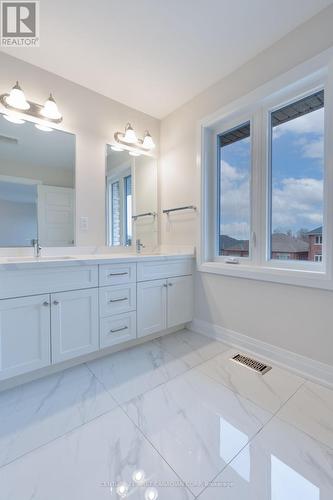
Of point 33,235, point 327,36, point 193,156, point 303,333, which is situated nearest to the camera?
point 327,36

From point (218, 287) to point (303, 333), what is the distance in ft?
2.50

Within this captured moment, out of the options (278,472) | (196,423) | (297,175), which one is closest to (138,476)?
(196,423)

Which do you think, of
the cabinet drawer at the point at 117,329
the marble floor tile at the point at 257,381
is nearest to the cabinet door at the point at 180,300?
the cabinet drawer at the point at 117,329

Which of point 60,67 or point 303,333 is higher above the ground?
point 60,67

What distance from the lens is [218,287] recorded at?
7.02 ft

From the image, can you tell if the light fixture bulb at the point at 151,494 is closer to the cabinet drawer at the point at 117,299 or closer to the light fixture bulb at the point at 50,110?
the cabinet drawer at the point at 117,299

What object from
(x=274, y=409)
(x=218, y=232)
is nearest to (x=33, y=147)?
(x=218, y=232)

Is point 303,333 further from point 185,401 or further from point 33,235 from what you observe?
point 33,235

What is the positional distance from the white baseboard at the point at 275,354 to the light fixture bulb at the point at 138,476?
1218 mm

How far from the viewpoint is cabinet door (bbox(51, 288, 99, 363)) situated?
1.52 m

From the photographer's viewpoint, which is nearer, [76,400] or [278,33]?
[76,400]

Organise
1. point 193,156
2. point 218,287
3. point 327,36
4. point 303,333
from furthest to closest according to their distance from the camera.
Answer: point 193,156 < point 218,287 < point 303,333 < point 327,36

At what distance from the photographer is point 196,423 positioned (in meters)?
1.17

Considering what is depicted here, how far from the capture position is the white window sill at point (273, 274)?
148 cm
